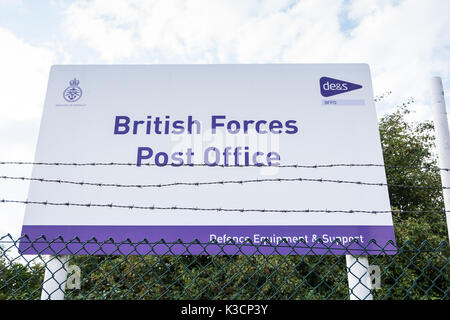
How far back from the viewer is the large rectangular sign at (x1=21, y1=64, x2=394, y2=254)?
3.92m

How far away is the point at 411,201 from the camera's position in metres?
10.7

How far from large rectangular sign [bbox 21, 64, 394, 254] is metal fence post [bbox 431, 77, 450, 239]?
23.0 inches

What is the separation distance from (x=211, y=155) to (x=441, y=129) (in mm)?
2518

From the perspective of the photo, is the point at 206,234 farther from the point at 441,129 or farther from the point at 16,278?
the point at 16,278

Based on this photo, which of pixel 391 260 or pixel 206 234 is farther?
pixel 391 260

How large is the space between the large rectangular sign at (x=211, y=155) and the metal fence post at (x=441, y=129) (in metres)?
0.59

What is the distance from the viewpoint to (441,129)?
3881 millimetres

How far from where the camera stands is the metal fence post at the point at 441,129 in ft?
11.9

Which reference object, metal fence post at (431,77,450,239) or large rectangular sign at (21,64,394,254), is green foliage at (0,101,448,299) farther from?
metal fence post at (431,77,450,239)

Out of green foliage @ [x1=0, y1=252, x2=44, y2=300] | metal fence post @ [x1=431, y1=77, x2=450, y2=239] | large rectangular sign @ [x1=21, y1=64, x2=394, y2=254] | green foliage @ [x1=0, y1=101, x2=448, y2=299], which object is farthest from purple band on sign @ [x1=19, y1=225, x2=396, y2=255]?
green foliage @ [x1=0, y1=101, x2=448, y2=299]

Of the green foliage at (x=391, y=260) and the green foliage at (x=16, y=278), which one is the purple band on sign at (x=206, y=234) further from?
the green foliage at (x=391, y=260)

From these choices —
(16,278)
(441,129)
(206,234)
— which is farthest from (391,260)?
(16,278)

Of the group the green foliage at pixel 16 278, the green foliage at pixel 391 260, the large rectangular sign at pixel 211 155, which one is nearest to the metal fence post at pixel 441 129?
the large rectangular sign at pixel 211 155
